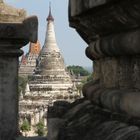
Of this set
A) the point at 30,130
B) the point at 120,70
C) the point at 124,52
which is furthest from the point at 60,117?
the point at 30,130

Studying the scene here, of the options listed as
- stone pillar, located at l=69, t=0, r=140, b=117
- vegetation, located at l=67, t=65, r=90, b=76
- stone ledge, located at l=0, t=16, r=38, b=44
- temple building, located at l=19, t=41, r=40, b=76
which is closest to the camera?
stone pillar, located at l=69, t=0, r=140, b=117

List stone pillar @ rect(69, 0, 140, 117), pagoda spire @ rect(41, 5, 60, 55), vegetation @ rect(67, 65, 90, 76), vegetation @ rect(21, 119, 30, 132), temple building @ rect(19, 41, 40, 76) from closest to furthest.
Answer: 1. stone pillar @ rect(69, 0, 140, 117)
2. vegetation @ rect(21, 119, 30, 132)
3. pagoda spire @ rect(41, 5, 60, 55)
4. temple building @ rect(19, 41, 40, 76)
5. vegetation @ rect(67, 65, 90, 76)

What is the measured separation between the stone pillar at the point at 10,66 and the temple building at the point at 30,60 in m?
76.6

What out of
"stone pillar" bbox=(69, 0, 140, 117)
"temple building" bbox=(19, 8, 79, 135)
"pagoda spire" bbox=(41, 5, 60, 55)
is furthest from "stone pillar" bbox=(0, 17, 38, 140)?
"pagoda spire" bbox=(41, 5, 60, 55)

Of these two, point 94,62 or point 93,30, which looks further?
point 94,62

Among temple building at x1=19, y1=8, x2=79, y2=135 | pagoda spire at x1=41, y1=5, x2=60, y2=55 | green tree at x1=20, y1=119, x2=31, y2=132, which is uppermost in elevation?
pagoda spire at x1=41, y1=5, x2=60, y2=55

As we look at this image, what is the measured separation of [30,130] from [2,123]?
42.4 m

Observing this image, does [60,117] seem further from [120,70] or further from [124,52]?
[124,52]

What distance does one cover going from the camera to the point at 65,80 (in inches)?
2448

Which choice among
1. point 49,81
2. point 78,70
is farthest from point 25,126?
point 78,70

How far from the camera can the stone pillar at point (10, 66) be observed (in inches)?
174

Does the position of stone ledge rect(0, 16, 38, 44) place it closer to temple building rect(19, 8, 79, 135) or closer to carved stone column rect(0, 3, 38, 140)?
carved stone column rect(0, 3, 38, 140)

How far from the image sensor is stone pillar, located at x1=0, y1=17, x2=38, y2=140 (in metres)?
4.41

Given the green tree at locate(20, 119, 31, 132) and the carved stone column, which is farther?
the green tree at locate(20, 119, 31, 132)
